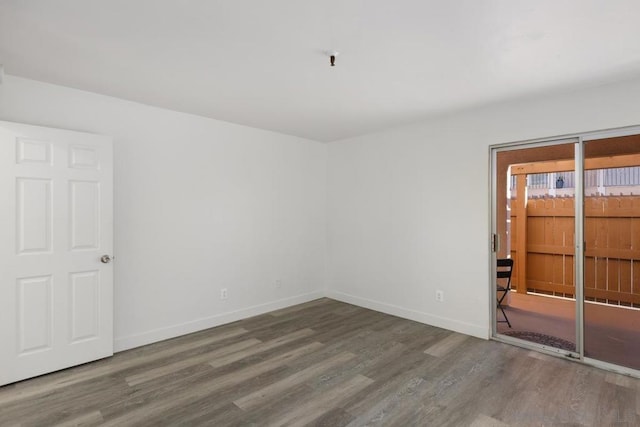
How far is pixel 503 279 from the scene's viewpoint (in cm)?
386

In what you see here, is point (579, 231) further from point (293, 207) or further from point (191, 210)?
point (191, 210)

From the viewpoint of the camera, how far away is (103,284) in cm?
306

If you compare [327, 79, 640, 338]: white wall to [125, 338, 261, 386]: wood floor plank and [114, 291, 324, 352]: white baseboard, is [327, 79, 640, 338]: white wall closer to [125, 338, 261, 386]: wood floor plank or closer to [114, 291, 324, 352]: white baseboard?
[114, 291, 324, 352]: white baseboard

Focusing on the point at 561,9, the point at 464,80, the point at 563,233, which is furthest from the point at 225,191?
the point at 563,233

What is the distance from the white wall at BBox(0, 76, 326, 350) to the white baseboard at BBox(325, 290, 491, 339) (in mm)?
522

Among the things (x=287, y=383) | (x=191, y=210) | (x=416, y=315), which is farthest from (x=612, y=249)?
(x=191, y=210)

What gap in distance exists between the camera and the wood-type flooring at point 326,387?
2.24m

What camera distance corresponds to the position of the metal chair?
12.4 feet

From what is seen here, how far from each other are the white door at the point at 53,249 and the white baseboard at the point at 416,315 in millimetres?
3034

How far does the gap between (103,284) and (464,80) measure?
144 inches

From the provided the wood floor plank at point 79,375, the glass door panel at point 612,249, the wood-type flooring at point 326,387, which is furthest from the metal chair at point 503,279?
the wood floor plank at point 79,375

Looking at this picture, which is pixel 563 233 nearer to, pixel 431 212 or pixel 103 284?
pixel 431 212

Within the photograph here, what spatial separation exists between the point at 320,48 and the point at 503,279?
10.6 ft

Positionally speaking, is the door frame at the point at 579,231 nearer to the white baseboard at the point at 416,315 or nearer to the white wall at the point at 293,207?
→ the white wall at the point at 293,207
